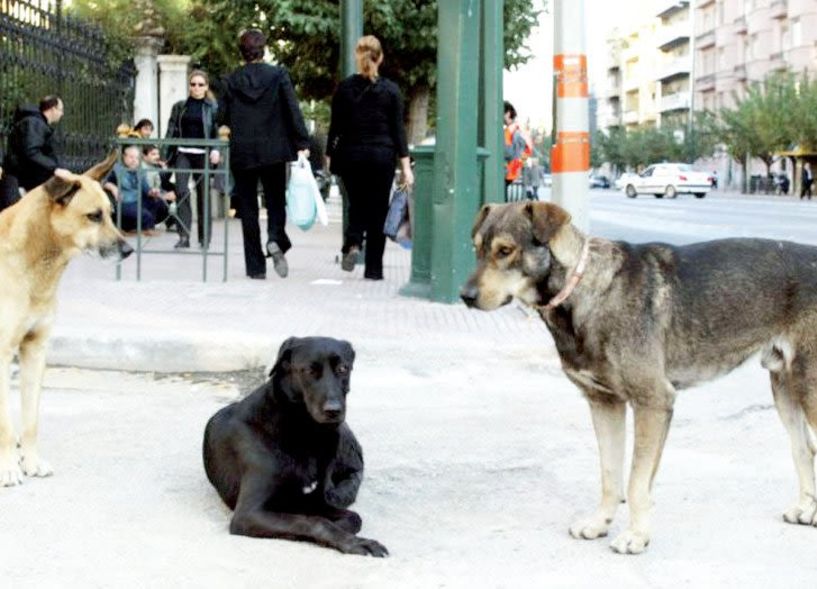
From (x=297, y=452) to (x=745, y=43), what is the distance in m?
105

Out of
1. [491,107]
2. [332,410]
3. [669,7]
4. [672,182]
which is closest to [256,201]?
[491,107]

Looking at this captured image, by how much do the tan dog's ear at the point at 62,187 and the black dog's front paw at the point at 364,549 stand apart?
1.95 metres

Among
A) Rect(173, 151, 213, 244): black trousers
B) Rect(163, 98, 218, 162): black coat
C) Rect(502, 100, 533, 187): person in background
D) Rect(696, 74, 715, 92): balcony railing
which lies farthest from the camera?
Rect(696, 74, 715, 92): balcony railing

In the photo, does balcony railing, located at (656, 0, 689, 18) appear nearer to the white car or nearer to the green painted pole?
the white car

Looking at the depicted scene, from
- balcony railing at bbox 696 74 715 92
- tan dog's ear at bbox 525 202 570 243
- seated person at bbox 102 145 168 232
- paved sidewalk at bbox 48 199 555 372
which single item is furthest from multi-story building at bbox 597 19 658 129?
tan dog's ear at bbox 525 202 570 243

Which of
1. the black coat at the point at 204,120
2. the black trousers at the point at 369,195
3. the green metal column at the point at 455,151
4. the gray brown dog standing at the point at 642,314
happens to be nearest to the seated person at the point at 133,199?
the black coat at the point at 204,120

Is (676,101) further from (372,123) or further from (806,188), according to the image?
(372,123)

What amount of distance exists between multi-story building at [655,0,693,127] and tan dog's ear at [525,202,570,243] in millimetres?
118542

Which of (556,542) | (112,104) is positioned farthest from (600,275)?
(112,104)

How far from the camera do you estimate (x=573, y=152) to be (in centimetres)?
1084

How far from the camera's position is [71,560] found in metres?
4.67

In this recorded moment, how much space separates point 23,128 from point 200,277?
6.91 ft

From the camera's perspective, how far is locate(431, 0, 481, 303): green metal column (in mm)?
10734

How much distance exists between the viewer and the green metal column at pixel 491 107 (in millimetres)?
13320
